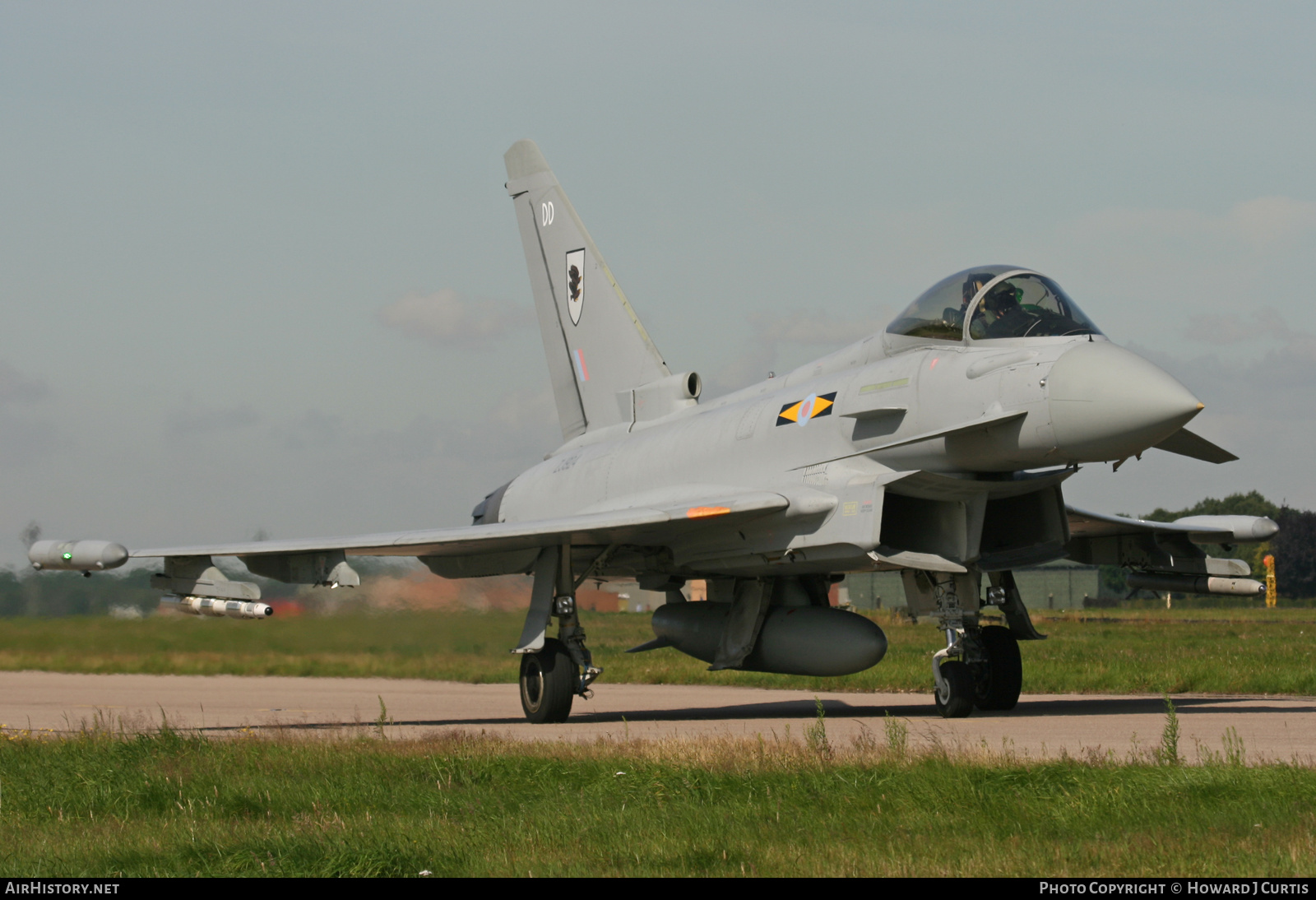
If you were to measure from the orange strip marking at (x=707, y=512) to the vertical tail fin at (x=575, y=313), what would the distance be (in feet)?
15.0

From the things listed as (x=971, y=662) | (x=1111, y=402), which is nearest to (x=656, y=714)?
(x=971, y=662)

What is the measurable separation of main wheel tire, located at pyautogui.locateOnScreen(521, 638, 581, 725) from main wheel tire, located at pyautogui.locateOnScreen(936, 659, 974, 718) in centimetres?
353

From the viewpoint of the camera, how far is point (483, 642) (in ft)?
51.5

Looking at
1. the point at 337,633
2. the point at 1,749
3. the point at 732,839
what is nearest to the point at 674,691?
the point at 337,633

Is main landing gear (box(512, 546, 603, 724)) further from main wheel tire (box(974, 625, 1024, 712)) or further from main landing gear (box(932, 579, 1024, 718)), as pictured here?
main wheel tire (box(974, 625, 1024, 712))

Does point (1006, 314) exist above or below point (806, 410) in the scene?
above

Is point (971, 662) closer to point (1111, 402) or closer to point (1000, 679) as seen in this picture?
point (1000, 679)

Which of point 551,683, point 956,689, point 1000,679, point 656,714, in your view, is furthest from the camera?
point 656,714

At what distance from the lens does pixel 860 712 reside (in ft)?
44.9

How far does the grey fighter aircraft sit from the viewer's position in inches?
424

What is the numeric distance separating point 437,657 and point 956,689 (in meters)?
6.69

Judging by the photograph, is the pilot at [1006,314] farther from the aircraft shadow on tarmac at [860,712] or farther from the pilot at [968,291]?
the aircraft shadow on tarmac at [860,712]

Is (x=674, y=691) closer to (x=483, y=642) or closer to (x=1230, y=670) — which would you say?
(x=483, y=642)

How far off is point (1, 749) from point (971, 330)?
815 centimetres
